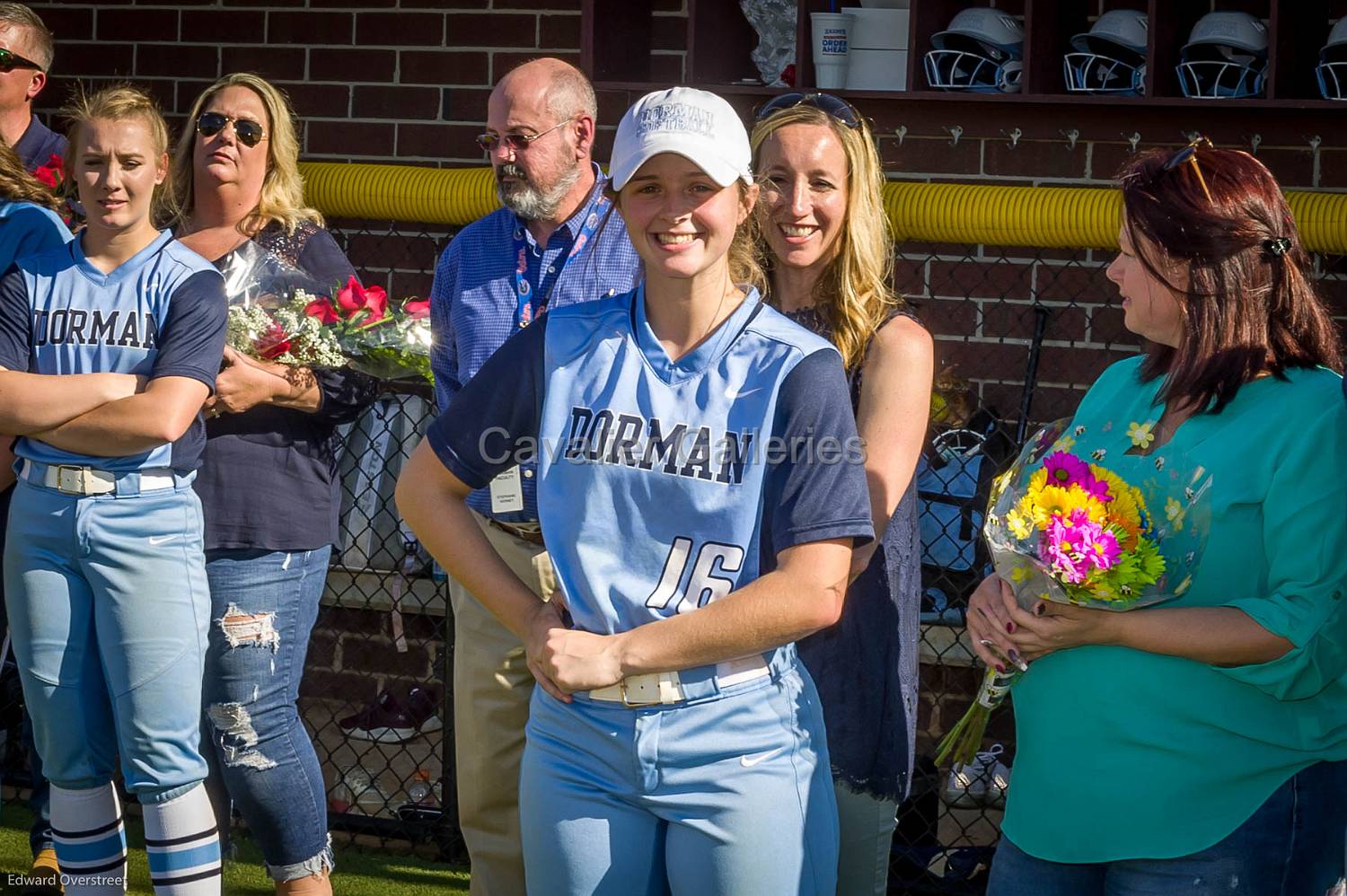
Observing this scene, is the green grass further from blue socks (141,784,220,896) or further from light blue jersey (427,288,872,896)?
light blue jersey (427,288,872,896)

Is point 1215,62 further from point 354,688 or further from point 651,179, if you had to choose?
point 354,688

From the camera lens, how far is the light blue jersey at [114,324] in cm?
295

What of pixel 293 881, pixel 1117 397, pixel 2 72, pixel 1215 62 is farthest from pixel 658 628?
pixel 2 72

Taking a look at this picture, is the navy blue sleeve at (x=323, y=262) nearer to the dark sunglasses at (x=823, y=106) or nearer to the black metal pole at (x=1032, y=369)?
the dark sunglasses at (x=823, y=106)

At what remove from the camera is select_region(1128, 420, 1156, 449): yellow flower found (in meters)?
2.07

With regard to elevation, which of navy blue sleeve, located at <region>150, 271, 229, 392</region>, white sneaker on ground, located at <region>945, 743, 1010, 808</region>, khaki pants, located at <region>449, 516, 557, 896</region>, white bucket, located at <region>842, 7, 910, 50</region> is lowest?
white sneaker on ground, located at <region>945, 743, 1010, 808</region>

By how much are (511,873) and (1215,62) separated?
266 cm

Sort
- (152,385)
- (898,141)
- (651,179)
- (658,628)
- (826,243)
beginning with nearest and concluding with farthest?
(658,628) < (651,179) < (826,243) < (152,385) < (898,141)

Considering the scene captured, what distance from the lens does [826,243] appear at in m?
2.49

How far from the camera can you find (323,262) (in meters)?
3.42

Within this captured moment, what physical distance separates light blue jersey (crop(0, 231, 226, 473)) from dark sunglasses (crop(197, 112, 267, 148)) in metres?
0.44

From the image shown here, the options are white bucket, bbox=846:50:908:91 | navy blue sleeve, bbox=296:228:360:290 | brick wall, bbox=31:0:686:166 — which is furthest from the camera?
brick wall, bbox=31:0:686:166

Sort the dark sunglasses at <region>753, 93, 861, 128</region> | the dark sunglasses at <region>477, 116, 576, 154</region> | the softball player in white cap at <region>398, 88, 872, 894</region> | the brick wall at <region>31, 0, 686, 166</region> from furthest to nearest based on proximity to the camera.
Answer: the brick wall at <region>31, 0, 686, 166</region> < the dark sunglasses at <region>477, 116, 576, 154</region> < the dark sunglasses at <region>753, 93, 861, 128</region> < the softball player in white cap at <region>398, 88, 872, 894</region>

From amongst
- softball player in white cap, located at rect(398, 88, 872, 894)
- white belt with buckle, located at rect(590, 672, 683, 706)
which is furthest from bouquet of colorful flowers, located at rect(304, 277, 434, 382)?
white belt with buckle, located at rect(590, 672, 683, 706)
